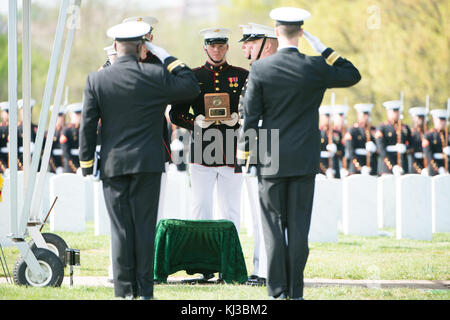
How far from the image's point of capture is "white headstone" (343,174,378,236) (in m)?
12.6

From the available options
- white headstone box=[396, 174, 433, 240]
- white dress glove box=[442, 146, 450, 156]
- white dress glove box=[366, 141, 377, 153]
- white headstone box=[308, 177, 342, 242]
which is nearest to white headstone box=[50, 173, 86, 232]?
white headstone box=[308, 177, 342, 242]

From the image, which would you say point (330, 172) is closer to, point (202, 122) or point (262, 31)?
point (202, 122)

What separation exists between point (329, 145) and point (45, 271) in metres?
11.7

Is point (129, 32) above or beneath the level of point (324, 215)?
above

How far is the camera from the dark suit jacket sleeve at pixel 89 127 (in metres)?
6.27

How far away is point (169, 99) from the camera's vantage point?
20.6ft

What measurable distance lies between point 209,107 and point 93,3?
31767 mm

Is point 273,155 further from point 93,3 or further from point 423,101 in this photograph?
point 93,3

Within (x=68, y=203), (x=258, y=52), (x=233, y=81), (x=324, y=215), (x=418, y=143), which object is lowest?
(x=324, y=215)

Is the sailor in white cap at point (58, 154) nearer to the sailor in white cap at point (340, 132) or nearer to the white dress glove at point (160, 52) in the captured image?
the sailor in white cap at point (340, 132)

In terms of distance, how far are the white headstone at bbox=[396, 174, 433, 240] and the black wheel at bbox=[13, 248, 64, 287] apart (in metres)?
6.09

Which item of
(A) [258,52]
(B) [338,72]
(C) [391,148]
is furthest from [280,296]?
(C) [391,148]

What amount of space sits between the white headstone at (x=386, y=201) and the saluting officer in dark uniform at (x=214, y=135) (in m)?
6.69

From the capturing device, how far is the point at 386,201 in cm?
1436
